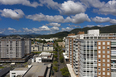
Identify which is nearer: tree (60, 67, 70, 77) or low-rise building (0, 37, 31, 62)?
tree (60, 67, 70, 77)

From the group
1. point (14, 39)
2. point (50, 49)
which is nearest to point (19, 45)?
point (14, 39)

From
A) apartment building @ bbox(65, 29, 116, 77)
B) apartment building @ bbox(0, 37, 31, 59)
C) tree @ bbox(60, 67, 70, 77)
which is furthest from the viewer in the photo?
apartment building @ bbox(0, 37, 31, 59)

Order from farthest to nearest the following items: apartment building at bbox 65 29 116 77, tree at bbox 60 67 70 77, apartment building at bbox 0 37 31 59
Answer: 1. apartment building at bbox 0 37 31 59
2. tree at bbox 60 67 70 77
3. apartment building at bbox 65 29 116 77

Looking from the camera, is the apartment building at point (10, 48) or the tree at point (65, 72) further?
the apartment building at point (10, 48)

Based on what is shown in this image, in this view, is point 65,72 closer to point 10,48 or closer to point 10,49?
point 10,49

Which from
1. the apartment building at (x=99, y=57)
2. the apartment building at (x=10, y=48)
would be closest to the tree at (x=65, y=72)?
the apartment building at (x=99, y=57)

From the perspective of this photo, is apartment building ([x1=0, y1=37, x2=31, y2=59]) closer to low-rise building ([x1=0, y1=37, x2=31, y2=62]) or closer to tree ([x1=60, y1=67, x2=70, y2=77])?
low-rise building ([x1=0, y1=37, x2=31, y2=62])

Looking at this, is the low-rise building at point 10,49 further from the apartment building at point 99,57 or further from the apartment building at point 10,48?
the apartment building at point 99,57

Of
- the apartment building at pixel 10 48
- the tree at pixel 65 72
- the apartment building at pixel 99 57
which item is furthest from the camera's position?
the apartment building at pixel 10 48

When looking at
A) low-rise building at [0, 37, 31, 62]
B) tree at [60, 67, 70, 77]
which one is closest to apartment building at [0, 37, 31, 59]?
low-rise building at [0, 37, 31, 62]

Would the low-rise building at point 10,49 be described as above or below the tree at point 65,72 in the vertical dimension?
above

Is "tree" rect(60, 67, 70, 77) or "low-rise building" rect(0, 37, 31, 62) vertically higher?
"low-rise building" rect(0, 37, 31, 62)

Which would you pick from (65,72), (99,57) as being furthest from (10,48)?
(99,57)

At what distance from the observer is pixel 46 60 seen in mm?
61594
